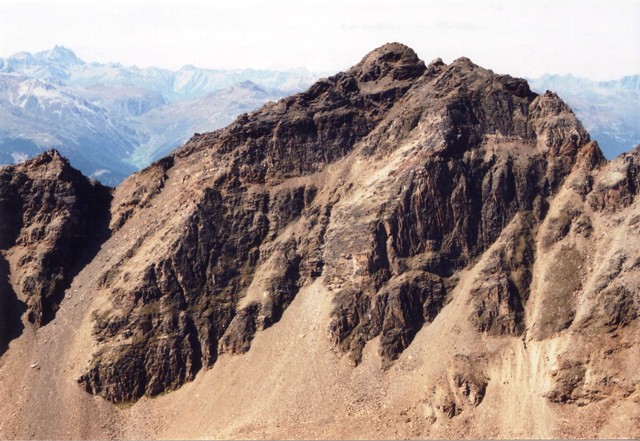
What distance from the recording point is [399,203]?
406 ft

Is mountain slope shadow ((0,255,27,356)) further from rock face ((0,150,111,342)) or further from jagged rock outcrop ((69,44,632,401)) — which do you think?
jagged rock outcrop ((69,44,632,401))

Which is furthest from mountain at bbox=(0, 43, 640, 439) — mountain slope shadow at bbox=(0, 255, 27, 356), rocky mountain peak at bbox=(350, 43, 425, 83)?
rocky mountain peak at bbox=(350, 43, 425, 83)

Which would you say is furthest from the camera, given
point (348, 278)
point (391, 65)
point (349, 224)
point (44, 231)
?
point (391, 65)

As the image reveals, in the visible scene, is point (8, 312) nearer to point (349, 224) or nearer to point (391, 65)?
point (349, 224)

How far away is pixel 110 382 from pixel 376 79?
295ft

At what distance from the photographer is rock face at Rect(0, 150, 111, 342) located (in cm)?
13012

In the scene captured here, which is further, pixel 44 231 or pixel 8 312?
pixel 44 231

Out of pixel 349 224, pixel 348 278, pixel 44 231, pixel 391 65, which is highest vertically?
pixel 391 65

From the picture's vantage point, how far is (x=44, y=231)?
14088 centimetres

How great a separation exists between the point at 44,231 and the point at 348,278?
7187 cm

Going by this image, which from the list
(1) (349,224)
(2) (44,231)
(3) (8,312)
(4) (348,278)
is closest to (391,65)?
(1) (349,224)

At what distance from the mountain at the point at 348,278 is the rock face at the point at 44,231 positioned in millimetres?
474

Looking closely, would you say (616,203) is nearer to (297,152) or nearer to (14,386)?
(297,152)

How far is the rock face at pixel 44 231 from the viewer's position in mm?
130125
